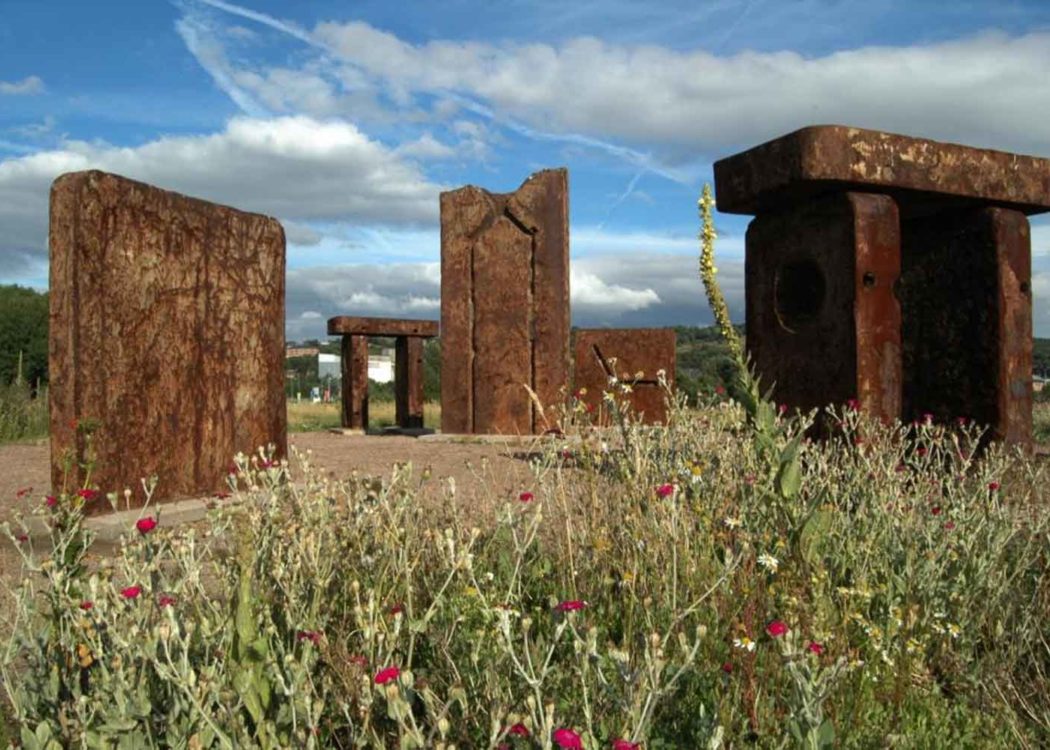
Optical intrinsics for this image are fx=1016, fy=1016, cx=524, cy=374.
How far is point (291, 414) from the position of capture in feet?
67.1

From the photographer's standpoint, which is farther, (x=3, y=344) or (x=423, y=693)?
(x=3, y=344)

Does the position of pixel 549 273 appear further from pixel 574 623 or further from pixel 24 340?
pixel 24 340

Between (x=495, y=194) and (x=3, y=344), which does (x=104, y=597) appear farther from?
(x=3, y=344)

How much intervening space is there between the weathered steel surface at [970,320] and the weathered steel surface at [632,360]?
19.3 ft

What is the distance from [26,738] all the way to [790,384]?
423cm

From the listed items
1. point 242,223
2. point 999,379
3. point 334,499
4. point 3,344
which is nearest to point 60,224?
point 242,223

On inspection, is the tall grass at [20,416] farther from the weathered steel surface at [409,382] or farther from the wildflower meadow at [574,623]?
the wildflower meadow at [574,623]

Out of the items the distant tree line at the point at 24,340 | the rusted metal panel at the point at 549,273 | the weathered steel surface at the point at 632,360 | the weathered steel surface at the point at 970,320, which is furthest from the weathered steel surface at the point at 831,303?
the distant tree line at the point at 24,340

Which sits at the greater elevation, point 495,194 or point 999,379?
point 495,194

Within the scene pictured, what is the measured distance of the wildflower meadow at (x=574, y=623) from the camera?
2012 mm

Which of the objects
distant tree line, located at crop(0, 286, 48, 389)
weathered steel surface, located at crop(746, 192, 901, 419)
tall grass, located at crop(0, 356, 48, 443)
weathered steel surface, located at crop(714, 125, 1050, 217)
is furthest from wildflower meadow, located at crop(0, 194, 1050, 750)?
distant tree line, located at crop(0, 286, 48, 389)

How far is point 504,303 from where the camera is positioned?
33.6 ft

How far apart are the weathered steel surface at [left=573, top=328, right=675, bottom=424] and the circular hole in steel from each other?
6.36 metres

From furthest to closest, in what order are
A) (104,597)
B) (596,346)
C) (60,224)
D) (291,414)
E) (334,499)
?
(291,414) < (596,346) < (60,224) < (334,499) < (104,597)
